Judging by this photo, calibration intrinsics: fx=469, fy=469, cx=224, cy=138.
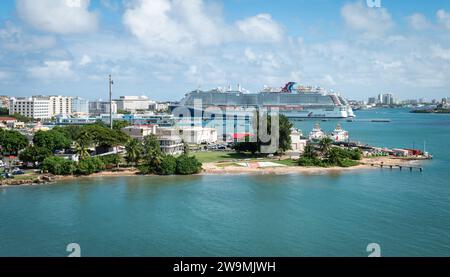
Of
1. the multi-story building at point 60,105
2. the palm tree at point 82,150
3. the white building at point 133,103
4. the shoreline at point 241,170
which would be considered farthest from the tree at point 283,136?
the white building at point 133,103

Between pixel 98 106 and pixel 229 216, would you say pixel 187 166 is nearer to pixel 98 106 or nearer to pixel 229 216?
pixel 229 216

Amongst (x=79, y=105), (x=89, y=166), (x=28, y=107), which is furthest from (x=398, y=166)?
(x=79, y=105)

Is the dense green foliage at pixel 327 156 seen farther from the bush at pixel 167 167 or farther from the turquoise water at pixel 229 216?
the bush at pixel 167 167

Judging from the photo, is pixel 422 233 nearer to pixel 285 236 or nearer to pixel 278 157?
pixel 285 236

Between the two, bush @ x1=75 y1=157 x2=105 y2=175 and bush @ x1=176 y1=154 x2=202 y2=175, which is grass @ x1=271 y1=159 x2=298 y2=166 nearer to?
bush @ x1=176 y1=154 x2=202 y2=175

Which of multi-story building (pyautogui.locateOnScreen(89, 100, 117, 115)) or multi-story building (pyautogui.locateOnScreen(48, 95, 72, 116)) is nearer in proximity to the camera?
multi-story building (pyautogui.locateOnScreen(48, 95, 72, 116))

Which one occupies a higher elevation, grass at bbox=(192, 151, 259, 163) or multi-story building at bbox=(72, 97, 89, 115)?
multi-story building at bbox=(72, 97, 89, 115)

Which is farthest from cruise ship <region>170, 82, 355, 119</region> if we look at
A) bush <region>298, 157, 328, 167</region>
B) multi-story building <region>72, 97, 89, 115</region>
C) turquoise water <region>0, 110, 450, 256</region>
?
turquoise water <region>0, 110, 450, 256</region>
